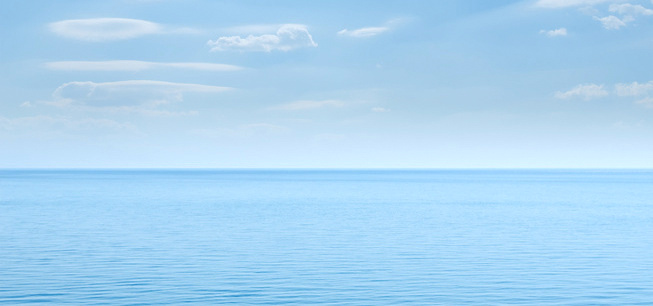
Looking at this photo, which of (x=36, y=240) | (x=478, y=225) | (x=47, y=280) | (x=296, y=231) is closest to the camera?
(x=47, y=280)

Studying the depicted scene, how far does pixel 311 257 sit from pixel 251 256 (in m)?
2.58

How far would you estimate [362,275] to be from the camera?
26.6 m

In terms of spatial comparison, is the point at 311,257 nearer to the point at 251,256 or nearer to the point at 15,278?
the point at 251,256

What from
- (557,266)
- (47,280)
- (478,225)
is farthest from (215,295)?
(478,225)

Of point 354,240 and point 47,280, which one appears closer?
point 47,280

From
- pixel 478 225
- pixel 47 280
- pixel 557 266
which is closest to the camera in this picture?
pixel 47 280

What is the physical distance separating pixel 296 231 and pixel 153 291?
20.7 metres

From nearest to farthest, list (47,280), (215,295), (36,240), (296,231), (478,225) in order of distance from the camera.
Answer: (215,295)
(47,280)
(36,240)
(296,231)
(478,225)

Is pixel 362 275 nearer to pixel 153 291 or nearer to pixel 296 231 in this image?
pixel 153 291

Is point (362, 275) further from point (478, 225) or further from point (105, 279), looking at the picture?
point (478, 225)

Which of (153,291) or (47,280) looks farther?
(47,280)

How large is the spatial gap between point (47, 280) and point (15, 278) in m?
1.26

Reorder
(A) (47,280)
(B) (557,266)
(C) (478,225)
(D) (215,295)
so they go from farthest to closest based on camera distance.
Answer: (C) (478,225) < (B) (557,266) < (A) (47,280) < (D) (215,295)

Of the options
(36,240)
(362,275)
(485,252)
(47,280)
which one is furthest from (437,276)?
(36,240)
